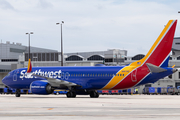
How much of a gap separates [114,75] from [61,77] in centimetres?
842

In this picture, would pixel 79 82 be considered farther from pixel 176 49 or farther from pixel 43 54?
pixel 176 49

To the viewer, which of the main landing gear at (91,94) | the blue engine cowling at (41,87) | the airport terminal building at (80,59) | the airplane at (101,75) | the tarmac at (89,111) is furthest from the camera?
the airport terminal building at (80,59)

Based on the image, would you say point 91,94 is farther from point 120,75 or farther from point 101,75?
point 120,75

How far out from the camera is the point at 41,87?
159ft

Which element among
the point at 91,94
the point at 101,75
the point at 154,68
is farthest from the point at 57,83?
the point at 154,68

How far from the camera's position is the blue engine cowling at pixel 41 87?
48328 millimetres

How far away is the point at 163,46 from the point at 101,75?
939 cm

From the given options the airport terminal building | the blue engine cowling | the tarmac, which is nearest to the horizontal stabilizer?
the tarmac

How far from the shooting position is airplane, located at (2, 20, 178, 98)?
44.3 meters

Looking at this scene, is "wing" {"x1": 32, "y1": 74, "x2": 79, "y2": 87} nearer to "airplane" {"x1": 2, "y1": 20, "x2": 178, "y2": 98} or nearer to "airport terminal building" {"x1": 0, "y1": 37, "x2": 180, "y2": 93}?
"airplane" {"x1": 2, "y1": 20, "x2": 178, "y2": 98}

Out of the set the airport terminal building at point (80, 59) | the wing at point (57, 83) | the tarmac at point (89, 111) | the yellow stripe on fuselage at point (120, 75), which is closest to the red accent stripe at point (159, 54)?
the yellow stripe on fuselage at point (120, 75)

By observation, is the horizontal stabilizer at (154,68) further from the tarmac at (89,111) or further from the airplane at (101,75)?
the tarmac at (89,111)

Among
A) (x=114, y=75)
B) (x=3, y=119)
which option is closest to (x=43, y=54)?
(x=114, y=75)

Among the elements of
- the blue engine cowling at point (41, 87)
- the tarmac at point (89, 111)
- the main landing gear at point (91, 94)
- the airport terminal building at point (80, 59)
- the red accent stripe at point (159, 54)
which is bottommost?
the tarmac at point (89, 111)
